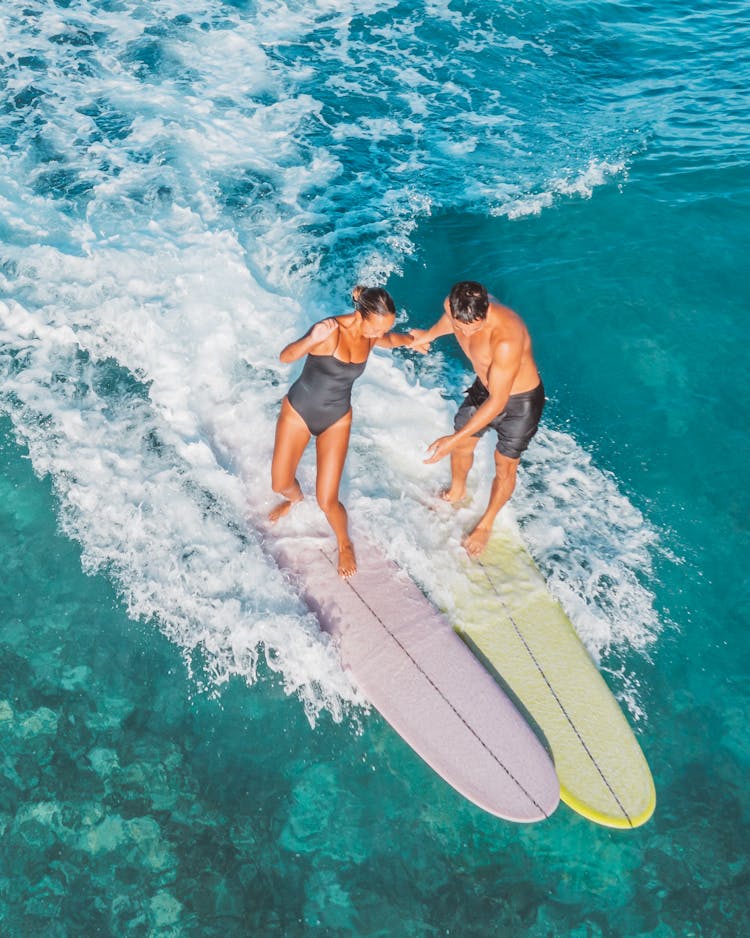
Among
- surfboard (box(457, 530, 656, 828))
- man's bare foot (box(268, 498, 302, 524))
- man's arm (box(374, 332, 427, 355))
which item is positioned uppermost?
man's arm (box(374, 332, 427, 355))

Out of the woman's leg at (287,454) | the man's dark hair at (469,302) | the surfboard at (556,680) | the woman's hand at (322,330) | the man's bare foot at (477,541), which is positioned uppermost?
the man's dark hair at (469,302)

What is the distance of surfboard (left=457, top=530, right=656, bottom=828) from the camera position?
4.74 metres

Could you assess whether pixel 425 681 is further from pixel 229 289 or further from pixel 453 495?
pixel 229 289

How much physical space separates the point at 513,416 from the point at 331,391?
138cm

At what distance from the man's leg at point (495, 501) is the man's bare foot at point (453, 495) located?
1.08 feet

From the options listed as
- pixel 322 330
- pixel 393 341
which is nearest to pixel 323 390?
pixel 322 330

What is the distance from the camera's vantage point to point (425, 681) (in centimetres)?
518

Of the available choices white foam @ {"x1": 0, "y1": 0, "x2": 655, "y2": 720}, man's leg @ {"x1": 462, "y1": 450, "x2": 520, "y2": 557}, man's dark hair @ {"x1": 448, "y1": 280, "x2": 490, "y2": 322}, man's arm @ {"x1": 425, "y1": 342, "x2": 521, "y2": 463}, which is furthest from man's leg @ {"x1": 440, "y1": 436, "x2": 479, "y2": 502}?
man's dark hair @ {"x1": 448, "y1": 280, "x2": 490, "y2": 322}

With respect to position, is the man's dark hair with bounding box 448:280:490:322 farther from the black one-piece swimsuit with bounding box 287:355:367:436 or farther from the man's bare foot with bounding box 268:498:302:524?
the man's bare foot with bounding box 268:498:302:524

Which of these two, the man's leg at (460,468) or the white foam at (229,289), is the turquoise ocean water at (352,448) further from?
the man's leg at (460,468)

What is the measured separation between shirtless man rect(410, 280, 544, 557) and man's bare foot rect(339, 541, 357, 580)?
1.00m

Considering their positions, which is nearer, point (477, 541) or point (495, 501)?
point (495, 501)

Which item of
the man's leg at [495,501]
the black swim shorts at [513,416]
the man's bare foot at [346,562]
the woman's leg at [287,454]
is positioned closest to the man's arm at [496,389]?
the black swim shorts at [513,416]

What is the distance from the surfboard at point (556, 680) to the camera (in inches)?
187
